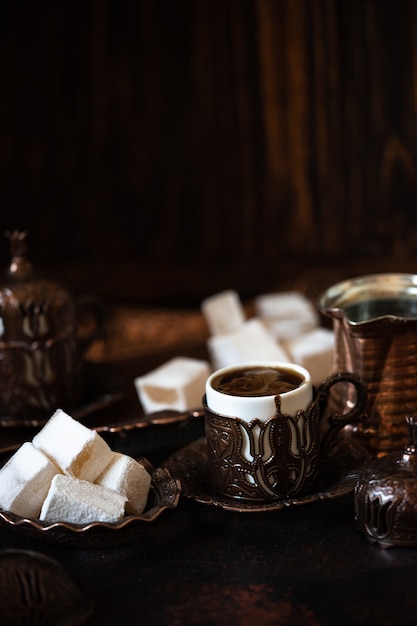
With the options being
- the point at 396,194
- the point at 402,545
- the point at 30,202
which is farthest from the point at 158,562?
the point at 30,202

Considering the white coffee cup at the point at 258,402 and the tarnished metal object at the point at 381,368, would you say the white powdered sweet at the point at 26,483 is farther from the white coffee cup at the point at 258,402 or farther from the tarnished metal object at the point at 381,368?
the tarnished metal object at the point at 381,368

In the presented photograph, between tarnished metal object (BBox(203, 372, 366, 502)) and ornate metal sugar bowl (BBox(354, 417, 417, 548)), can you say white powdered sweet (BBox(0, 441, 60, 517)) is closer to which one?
tarnished metal object (BBox(203, 372, 366, 502))

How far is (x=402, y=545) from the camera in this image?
34.3 inches

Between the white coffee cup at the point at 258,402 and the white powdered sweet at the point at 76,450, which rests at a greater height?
the white coffee cup at the point at 258,402

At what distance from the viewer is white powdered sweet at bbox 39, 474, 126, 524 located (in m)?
0.88

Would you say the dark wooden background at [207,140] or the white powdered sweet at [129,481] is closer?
the white powdered sweet at [129,481]

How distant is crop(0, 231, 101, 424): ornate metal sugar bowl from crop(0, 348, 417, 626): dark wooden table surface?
12.4 inches

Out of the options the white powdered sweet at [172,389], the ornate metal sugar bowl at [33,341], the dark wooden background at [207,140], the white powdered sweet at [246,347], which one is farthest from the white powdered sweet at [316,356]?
the dark wooden background at [207,140]

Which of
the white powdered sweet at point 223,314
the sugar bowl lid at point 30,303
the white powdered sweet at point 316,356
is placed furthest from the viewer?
the white powdered sweet at point 223,314

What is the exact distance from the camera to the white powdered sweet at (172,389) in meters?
1.29

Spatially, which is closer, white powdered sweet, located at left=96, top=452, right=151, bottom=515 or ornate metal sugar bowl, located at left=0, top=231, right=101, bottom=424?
white powdered sweet, located at left=96, top=452, right=151, bottom=515

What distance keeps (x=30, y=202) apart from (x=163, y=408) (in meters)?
1.20

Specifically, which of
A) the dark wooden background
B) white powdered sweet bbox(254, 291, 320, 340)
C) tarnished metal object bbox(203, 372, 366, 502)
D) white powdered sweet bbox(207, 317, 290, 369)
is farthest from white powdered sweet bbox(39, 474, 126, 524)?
the dark wooden background

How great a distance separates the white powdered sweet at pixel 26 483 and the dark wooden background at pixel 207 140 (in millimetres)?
1322
